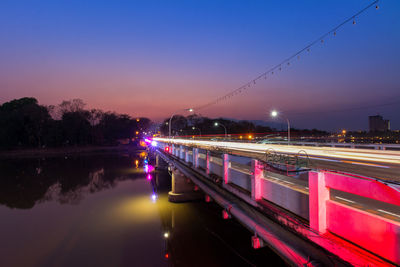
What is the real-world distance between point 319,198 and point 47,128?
10629 cm

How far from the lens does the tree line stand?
89875mm

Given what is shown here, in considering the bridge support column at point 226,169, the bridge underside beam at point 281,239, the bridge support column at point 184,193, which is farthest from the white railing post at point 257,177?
the bridge support column at point 184,193

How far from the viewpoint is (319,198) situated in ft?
13.4

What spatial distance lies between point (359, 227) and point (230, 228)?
15.2 meters

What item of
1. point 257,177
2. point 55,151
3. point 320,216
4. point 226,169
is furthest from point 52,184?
point 55,151

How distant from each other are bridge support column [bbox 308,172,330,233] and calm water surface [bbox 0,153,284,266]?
10.2 metres

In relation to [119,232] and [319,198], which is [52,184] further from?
[319,198]

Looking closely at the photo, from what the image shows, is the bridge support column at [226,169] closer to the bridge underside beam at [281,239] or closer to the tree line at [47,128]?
the bridge underside beam at [281,239]

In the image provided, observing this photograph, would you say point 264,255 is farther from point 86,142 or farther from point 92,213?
point 86,142

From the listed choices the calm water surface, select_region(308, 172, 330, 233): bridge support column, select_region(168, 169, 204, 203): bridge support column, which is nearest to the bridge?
select_region(308, 172, 330, 233): bridge support column

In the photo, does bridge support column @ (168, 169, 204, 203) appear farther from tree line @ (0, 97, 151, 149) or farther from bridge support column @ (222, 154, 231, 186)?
tree line @ (0, 97, 151, 149)

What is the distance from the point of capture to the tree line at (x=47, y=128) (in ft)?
295

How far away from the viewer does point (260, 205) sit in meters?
6.46

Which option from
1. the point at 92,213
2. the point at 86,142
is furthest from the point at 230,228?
the point at 86,142
